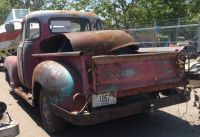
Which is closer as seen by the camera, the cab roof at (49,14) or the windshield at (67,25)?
the cab roof at (49,14)

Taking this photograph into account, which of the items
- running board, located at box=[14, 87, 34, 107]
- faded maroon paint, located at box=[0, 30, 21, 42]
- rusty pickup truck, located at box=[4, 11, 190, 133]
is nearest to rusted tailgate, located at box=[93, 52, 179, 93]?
rusty pickup truck, located at box=[4, 11, 190, 133]

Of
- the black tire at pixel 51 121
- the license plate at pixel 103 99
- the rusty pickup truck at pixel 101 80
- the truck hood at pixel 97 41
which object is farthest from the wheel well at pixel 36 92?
the license plate at pixel 103 99

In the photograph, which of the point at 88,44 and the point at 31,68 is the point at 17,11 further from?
the point at 88,44

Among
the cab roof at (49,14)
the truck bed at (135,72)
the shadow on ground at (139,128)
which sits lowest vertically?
the shadow on ground at (139,128)

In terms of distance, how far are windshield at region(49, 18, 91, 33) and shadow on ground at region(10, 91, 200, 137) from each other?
7.04 ft

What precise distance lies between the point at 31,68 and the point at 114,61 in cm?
250

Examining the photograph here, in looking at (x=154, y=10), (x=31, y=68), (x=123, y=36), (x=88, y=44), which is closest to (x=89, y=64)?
(x=88, y=44)

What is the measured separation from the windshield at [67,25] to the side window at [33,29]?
304 millimetres

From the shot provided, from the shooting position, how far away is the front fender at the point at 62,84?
3.09 meters

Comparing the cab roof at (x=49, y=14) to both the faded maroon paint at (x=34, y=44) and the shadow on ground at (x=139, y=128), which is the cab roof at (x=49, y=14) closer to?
the faded maroon paint at (x=34, y=44)

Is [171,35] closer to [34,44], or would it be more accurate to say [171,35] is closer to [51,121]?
[34,44]

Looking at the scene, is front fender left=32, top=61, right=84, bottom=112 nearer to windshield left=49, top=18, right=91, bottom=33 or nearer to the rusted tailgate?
the rusted tailgate

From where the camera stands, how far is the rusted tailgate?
304 centimetres

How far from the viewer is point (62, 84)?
3.16m
